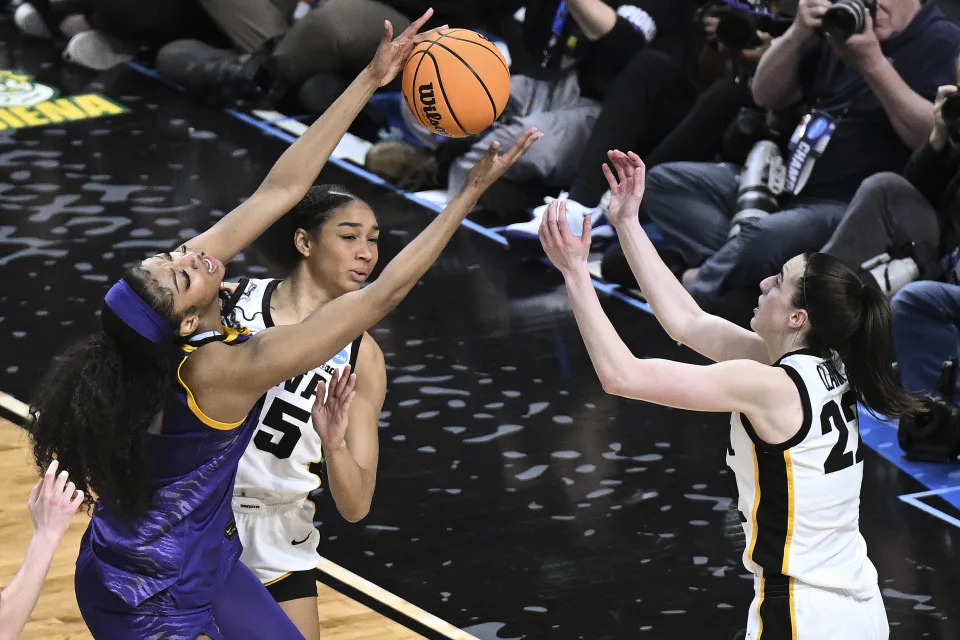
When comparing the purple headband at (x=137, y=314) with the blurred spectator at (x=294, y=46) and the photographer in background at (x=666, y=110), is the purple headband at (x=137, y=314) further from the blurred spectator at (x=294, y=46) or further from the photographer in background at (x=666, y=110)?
the blurred spectator at (x=294, y=46)

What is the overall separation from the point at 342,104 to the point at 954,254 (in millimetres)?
3088

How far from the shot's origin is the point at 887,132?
660cm

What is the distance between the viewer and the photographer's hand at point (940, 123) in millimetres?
5828

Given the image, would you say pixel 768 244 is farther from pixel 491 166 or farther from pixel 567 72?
pixel 491 166

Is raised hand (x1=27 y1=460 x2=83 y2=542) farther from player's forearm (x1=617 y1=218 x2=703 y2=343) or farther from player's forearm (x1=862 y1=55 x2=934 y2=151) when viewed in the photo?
player's forearm (x1=862 y1=55 x2=934 y2=151)

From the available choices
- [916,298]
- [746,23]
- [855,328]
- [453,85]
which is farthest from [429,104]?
[746,23]

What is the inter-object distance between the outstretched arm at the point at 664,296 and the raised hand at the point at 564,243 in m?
0.43

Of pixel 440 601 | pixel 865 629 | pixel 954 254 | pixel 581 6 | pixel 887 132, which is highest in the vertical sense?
pixel 581 6

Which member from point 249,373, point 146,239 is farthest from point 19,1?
point 249,373

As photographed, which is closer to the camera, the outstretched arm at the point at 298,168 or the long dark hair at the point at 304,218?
the outstretched arm at the point at 298,168

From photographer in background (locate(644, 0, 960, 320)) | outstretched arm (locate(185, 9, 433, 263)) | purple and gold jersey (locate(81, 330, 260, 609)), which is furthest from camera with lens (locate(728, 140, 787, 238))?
purple and gold jersey (locate(81, 330, 260, 609))

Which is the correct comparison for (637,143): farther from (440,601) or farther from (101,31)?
(101,31)

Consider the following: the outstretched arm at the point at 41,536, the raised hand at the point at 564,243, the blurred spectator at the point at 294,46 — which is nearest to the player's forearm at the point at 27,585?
the outstretched arm at the point at 41,536

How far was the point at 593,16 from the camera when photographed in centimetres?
771
